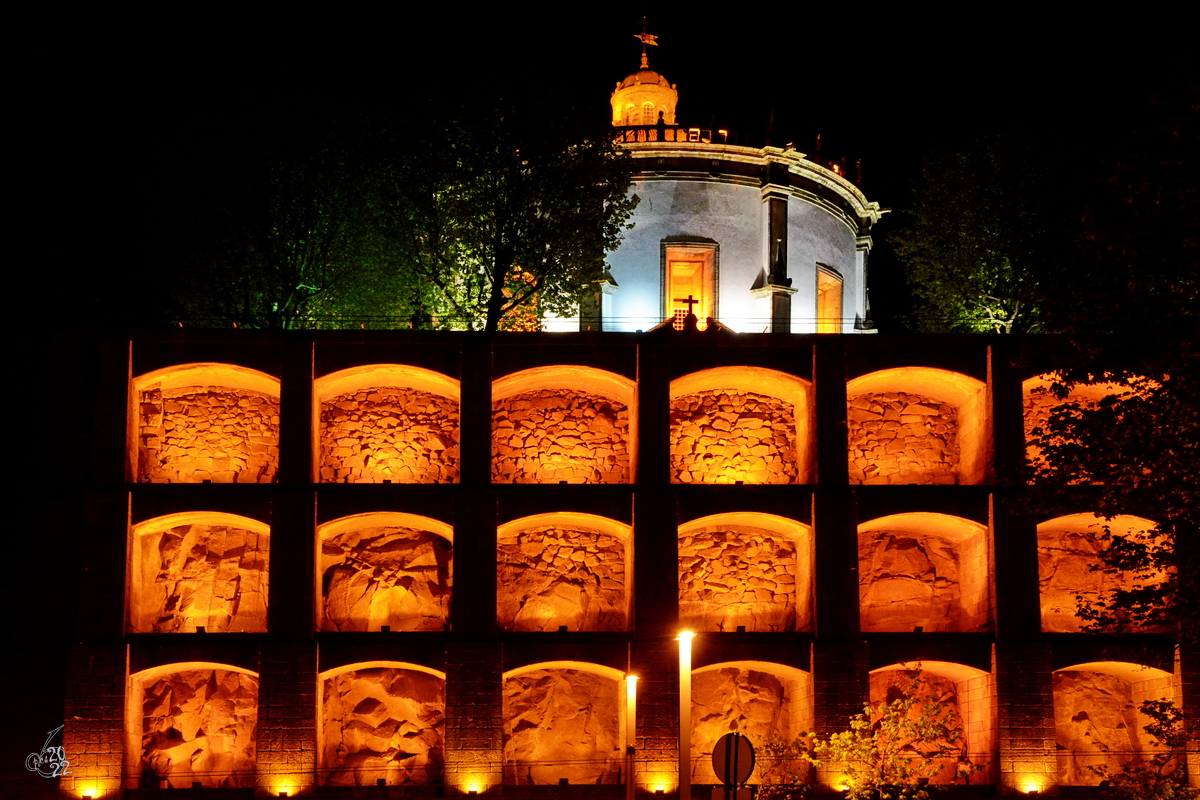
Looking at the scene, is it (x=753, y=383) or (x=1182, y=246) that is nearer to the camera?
(x=1182, y=246)

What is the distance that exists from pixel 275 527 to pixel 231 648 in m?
2.83

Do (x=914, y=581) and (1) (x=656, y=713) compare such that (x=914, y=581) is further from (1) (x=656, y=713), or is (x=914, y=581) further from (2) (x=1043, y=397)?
(1) (x=656, y=713)

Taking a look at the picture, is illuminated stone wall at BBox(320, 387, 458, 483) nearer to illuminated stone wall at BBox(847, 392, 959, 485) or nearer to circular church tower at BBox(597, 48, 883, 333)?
circular church tower at BBox(597, 48, 883, 333)

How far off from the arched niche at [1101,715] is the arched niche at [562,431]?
38.3 feet

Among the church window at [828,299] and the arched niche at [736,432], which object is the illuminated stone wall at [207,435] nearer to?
the arched niche at [736,432]

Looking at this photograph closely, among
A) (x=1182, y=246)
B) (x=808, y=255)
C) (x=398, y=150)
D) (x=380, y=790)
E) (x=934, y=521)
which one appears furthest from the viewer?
(x=808, y=255)

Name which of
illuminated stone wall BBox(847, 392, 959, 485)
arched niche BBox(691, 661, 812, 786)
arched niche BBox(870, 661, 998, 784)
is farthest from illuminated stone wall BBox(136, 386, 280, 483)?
arched niche BBox(870, 661, 998, 784)

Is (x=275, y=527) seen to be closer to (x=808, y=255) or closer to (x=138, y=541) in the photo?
(x=138, y=541)

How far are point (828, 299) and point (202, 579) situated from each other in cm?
2149

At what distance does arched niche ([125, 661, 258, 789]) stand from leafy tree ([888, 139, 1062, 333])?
2150 centimetres

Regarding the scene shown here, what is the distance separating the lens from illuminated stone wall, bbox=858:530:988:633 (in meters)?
32.7

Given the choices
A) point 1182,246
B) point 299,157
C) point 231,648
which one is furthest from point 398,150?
point 1182,246

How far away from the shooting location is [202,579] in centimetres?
3209

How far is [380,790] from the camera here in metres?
29.7
